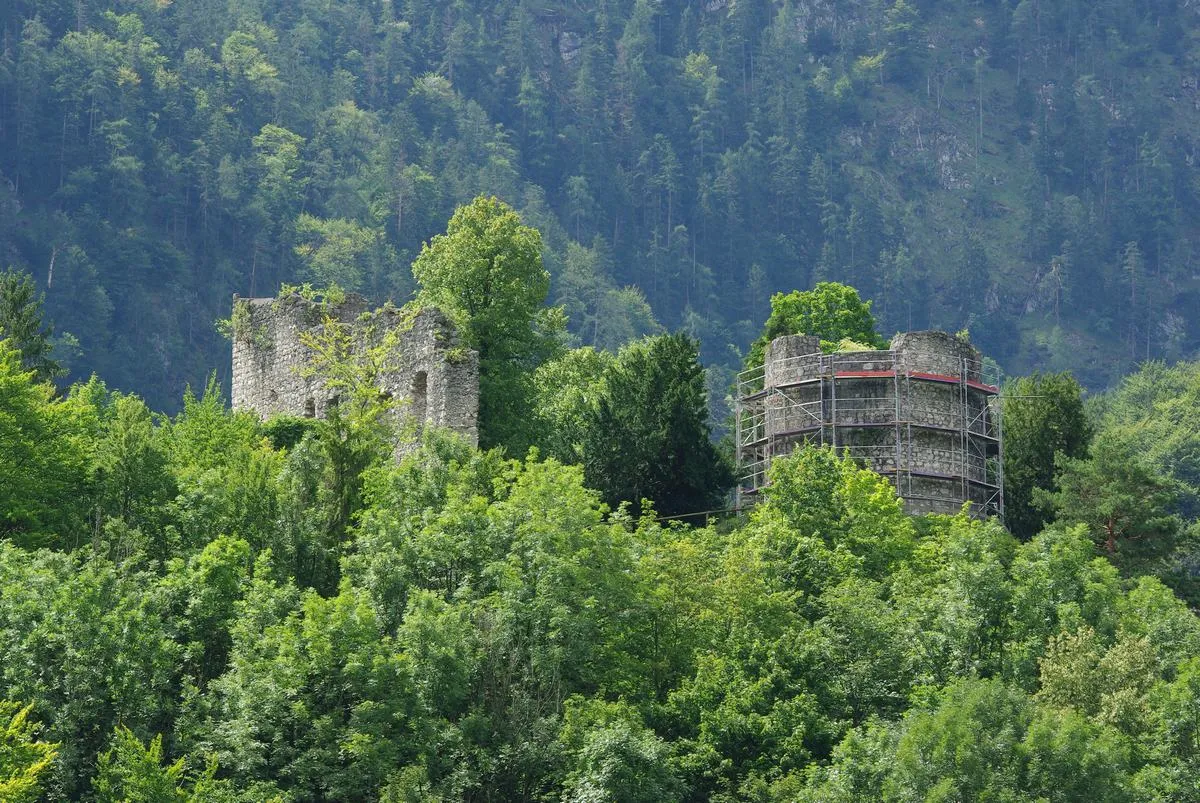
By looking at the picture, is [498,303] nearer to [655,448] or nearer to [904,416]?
[655,448]

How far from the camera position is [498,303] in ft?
210

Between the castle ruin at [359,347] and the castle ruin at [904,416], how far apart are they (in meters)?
8.73

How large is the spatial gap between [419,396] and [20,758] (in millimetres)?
20731

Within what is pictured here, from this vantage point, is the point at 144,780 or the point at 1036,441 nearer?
the point at 144,780

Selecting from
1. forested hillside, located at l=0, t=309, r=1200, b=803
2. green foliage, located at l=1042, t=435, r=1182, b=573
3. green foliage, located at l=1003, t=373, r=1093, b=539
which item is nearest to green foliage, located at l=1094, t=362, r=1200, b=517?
green foliage, located at l=1003, t=373, r=1093, b=539

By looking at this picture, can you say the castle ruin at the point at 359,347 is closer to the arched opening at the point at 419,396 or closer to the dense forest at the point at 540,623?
the arched opening at the point at 419,396

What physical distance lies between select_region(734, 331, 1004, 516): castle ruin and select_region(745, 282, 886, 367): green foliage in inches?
565

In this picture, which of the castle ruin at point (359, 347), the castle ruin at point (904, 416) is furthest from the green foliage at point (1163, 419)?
the castle ruin at point (359, 347)

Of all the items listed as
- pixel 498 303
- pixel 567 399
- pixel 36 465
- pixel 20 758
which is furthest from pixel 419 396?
pixel 20 758

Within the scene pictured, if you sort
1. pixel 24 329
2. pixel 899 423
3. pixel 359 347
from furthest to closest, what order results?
pixel 24 329
pixel 899 423
pixel 359 347

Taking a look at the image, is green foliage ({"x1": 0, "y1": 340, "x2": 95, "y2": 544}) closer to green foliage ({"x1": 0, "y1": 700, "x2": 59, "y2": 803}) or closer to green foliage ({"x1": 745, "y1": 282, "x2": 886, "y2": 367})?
green foliage ({"x1": 0, "y1": 700, "x2": 59, "y2": 803})

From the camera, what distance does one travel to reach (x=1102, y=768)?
135 feet

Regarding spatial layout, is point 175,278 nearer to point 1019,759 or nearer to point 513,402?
point 513,402

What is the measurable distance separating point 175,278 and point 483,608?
124 m
